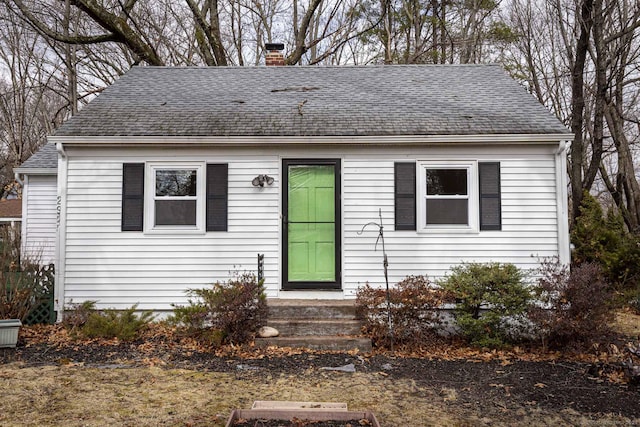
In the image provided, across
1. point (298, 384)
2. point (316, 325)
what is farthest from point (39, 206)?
point (298, 384)

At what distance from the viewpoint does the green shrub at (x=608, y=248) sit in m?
10.1

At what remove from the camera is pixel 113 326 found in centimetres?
665

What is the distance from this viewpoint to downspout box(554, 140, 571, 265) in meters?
7.17

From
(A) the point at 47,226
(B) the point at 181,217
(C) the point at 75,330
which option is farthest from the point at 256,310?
A: (A) the point at 47,226

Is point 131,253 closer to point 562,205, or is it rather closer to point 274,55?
point 274,55

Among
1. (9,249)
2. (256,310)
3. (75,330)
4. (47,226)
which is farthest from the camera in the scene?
(47,226)

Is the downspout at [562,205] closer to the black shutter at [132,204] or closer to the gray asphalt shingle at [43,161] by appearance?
the black shutter at [132,204]

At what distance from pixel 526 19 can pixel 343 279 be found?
1591 cm

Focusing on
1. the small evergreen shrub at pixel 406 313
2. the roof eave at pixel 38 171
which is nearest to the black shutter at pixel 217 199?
the small evergreen shrub at pixel 406 313

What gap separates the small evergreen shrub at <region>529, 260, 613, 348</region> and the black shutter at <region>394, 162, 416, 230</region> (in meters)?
2.16

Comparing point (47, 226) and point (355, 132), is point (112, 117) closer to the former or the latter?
point (355, 132)

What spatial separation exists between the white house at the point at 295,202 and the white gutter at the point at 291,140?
22 millimetres

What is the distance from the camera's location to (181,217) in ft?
24.3

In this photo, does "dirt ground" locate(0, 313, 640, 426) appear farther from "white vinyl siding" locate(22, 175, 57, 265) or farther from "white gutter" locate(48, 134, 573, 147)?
"white vinyl siding" locate(22, 175, 57, 265)
